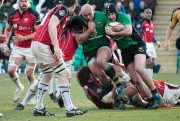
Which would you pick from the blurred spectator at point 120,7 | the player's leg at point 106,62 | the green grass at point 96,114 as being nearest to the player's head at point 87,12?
the player's leg at point 106,62

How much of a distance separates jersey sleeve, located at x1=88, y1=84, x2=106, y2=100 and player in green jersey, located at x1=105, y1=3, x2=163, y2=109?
0.72 m

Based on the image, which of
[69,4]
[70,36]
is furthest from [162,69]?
[69,4]

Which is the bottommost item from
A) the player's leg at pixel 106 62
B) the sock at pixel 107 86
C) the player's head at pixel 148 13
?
the player's head at pixel 148 13

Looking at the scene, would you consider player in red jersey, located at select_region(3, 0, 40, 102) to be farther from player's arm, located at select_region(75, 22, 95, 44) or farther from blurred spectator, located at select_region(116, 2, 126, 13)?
blurred spectator, located at select_region(116, 2, 126, 13)

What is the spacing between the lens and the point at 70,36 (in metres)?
13.7

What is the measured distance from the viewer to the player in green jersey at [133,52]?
39.5ft

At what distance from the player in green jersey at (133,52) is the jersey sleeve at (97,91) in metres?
0.72

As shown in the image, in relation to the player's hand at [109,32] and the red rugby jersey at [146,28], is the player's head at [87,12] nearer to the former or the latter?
the player's hand at [109,32]

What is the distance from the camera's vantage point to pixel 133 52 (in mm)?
12406

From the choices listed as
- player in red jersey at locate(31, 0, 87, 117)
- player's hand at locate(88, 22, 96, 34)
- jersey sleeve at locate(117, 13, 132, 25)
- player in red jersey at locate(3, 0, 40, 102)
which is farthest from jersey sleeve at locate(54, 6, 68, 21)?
player in red jersey at locate(3, 0, 40, 102)

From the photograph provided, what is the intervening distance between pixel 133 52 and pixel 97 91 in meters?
1.06

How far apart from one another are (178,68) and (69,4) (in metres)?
15.2

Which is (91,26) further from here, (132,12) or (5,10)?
(5,10)

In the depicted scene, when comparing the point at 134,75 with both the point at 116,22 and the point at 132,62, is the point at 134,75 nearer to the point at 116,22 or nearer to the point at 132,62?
the point at 132,62
